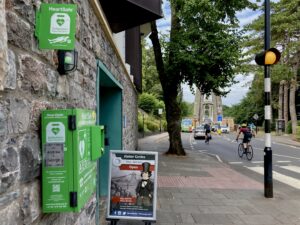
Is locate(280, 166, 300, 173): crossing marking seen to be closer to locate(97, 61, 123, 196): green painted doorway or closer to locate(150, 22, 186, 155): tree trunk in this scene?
locate(150, 22, 186, 155): tree trunk

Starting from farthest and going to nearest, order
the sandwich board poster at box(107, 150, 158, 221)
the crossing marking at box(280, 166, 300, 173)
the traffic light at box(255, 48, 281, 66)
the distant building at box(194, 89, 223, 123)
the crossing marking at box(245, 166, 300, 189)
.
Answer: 1. the distant building at box(194, 89, 223, 123)
2. the crossing marking at box(280, 166, 300, 173)
3. the crossing marking at box(245, 166, 300, 189)
4. the traffic light at box(255, 48, 281, 66)
5. the sandwich board poster at box(107, 150, 158, 221)

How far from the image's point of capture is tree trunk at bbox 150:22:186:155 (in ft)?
61.1

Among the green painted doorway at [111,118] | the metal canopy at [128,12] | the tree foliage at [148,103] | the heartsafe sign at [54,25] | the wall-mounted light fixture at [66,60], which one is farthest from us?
the tree foliage at [148,103]

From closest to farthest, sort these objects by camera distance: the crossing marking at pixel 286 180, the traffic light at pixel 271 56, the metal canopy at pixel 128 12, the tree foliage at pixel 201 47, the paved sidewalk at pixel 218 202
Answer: the metal canopy at pixel 128 12, the paved sidewalk at pixel 218 202, the traffic light at pixel 271 56, the crossing marking at pixel 286 180, the tree foliage at pixel 201 47

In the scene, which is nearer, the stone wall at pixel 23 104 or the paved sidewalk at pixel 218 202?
the stone wall at pixel 23 104

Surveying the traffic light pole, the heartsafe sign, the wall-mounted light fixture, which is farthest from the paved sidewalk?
the heartsafe sign

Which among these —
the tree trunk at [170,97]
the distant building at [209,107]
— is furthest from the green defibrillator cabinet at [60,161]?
the distant building at [209,107]

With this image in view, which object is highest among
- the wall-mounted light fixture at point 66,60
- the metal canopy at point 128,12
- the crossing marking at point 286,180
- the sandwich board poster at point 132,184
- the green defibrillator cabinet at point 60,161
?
the metal canopy at point 128,12

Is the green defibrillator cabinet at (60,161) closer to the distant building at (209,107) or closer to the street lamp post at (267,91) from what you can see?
the street lamp post at (267,91)

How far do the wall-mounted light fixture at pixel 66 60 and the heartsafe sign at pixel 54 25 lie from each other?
1.64ft

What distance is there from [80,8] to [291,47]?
3752 centimetres

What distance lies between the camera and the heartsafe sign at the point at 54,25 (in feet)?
8.27

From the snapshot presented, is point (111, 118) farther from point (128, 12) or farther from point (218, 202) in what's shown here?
point (218, 202)

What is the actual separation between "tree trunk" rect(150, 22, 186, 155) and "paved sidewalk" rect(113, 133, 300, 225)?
6.16m
